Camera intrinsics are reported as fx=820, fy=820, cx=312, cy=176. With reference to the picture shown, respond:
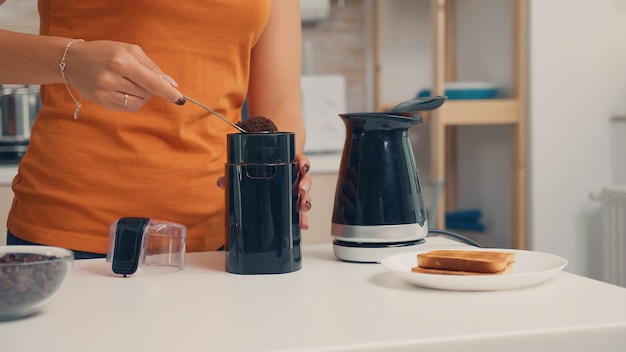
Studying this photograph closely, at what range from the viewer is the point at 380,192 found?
1000 millimetres

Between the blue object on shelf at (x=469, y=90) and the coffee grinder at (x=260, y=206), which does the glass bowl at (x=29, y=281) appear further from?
the blue object on shelf at (x=469, y=90)

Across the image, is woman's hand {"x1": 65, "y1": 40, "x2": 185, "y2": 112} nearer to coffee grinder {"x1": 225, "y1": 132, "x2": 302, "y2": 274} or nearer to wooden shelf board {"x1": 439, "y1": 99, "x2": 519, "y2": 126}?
coffee grinder {"x1": 225, "y1": 132, "x2": 302, "y2": 274}

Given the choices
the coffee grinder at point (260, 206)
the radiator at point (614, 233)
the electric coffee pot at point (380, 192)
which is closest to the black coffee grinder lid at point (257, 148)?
the coffee grinder at point (260, 206)

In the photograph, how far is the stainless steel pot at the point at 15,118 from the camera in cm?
227

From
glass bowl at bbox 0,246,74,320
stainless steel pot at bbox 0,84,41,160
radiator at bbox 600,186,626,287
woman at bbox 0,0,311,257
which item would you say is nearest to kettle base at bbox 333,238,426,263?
woman at bbox 0,0,311,257

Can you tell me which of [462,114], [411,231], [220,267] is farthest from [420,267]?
[462,114]

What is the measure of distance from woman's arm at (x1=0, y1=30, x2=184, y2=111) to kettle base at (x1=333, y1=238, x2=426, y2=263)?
0.91 feet

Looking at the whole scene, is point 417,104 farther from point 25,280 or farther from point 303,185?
point 25,280

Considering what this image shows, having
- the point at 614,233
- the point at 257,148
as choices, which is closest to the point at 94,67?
the point at 257,148

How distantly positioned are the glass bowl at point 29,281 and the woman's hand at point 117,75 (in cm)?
21

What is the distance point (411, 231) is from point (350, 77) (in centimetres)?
262

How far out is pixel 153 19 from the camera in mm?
1101

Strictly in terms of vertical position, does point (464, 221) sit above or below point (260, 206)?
below

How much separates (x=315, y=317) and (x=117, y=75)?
1.15 feet
